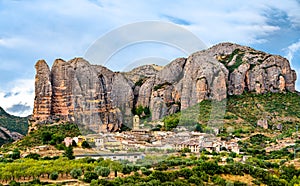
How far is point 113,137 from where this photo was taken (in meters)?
53.3

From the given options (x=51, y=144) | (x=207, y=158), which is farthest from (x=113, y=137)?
(x=207, y=158)

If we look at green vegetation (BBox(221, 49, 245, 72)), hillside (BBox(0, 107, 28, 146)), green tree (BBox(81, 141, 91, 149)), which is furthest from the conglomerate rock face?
hillside (BBox(0, 107, 28, 146))

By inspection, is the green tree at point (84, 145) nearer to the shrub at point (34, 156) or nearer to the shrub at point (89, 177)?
the shrub at point (34, 156)

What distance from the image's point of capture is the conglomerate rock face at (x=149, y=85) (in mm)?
63062

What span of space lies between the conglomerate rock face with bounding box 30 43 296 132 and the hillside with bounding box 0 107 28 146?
14.1m

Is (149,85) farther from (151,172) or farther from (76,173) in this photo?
(76,173)

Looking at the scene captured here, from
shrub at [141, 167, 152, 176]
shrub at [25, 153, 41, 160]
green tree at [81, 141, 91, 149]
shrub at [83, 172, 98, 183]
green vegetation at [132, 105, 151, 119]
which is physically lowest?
shrub at [83, 172, 98, 183]

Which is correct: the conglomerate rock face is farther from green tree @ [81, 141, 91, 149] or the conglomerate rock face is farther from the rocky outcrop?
green tree @ [81, 141, 91, 149]

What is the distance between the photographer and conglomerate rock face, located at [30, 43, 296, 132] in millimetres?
63062

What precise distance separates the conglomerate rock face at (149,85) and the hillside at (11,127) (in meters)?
14.1

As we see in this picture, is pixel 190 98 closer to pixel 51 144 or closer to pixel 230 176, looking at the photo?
pixel 51 144

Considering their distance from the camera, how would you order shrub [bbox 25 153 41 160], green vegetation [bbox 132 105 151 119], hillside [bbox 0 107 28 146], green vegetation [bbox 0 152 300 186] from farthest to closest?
hillside [bbox 0 107 28 146] → green vegetation [bbox 132 105 151 119] → shrub [bbox 25 153 41 160] → green vegetation [bbox 0 152 300 186]

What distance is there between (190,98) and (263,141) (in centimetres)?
1944

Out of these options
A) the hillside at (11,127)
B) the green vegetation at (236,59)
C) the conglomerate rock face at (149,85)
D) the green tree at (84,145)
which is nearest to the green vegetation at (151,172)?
the green tree at (84,145)
